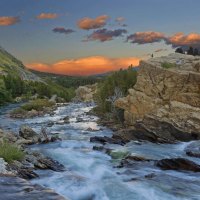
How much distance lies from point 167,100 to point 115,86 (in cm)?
2809

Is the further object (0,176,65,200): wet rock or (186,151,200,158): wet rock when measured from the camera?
(186,151,200,158): wet rock

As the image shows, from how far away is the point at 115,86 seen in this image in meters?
89.0

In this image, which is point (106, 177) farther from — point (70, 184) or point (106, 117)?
point (106, 117)

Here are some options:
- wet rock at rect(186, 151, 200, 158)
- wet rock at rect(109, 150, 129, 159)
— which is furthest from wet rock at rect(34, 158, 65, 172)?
wet rock at rect(186, 151, 200, 158)

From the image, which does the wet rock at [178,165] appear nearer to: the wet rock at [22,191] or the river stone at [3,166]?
the river stone at [3,166]

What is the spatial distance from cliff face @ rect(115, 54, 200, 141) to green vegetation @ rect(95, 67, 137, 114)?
46.5ft

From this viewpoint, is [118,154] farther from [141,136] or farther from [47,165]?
[141,136]

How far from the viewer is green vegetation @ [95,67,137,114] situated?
3366 inches

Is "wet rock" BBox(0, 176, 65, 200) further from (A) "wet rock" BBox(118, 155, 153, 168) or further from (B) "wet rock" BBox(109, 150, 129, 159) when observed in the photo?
(B) "wet rock" BBox(109, 150, 129, 159)

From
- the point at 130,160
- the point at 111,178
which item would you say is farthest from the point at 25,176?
the point at 130,160

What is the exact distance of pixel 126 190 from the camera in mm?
24031

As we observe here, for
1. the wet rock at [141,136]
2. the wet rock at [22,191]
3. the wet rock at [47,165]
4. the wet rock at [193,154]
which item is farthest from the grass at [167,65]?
the wet rock at [22,191]

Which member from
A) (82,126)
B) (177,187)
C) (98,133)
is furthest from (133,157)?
(82,126)

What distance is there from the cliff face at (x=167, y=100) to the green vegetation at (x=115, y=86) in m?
14.2
